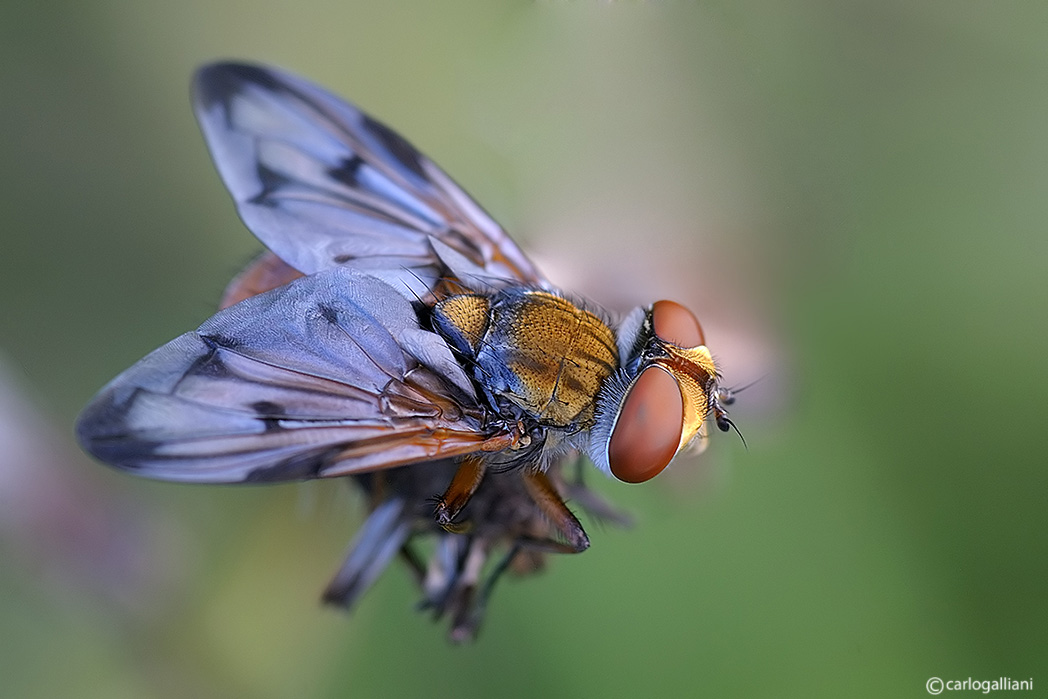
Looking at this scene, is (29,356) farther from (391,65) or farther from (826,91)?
(826,91)

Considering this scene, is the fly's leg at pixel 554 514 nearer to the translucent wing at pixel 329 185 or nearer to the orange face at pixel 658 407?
the orange face at pixel 658 407

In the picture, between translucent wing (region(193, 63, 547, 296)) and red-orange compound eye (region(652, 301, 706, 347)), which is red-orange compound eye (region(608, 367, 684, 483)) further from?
translucent wing (region(193, 63, 547, 296))

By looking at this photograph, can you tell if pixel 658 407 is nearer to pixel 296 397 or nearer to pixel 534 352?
pixel 534 352

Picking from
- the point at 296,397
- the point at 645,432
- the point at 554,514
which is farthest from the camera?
the point at 554,514

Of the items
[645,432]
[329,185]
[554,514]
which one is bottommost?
[554,514]

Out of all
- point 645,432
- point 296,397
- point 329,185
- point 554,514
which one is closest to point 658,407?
point 645,432

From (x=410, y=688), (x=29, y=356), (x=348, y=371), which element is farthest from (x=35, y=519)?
(x=348, y=371)

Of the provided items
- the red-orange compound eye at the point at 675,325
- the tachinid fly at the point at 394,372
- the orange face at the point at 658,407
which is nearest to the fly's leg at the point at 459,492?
the tachinid fly at the point at 394,372

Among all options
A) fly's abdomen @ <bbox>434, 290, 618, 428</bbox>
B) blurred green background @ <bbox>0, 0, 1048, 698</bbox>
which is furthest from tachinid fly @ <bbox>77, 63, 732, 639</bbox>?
blurred green background @ <bbox>0, 0, 1048, 698</bbox>
